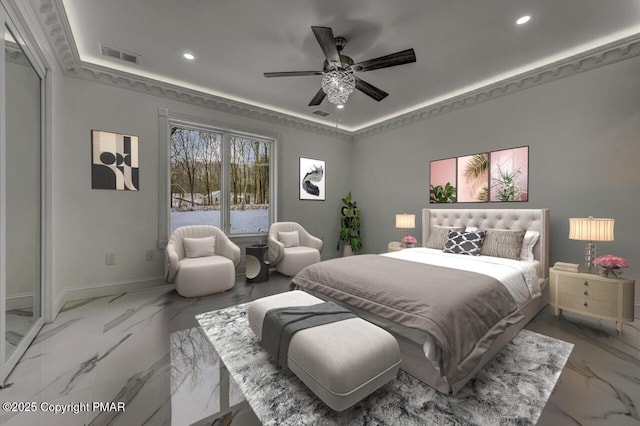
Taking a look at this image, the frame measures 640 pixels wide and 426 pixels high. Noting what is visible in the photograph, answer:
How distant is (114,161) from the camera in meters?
3.60

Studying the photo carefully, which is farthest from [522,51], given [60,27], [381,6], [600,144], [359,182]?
[60,27]

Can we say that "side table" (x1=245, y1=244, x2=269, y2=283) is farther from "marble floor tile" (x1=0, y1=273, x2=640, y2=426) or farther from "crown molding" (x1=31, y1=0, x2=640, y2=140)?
"crown molding" (x1=31, y1=0, x2=640, y2=140)

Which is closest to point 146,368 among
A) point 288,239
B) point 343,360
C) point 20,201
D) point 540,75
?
point 343,360

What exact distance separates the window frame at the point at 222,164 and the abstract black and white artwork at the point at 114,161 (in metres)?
0.34

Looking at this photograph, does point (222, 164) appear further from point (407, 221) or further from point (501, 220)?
point (501, 220)

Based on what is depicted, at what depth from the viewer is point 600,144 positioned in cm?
304

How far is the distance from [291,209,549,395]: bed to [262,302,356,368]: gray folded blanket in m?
0.33

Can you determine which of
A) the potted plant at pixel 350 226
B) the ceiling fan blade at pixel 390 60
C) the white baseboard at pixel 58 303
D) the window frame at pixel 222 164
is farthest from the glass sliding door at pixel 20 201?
the potted plant at pixel 350 226

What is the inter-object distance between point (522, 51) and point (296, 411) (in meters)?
4.28

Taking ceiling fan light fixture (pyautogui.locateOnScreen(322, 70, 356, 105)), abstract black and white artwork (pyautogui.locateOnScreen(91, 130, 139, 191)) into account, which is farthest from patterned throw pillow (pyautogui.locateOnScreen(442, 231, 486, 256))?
abstract black and white artwork (pyautogui.locateOnScreen(91, 130, 139, 191))

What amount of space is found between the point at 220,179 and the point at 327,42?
10.3 feet

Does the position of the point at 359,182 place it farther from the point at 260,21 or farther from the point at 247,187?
the point at 260,21

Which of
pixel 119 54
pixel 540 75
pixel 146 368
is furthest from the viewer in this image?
pixel 540 75

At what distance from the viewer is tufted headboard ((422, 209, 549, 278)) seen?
3.25m
